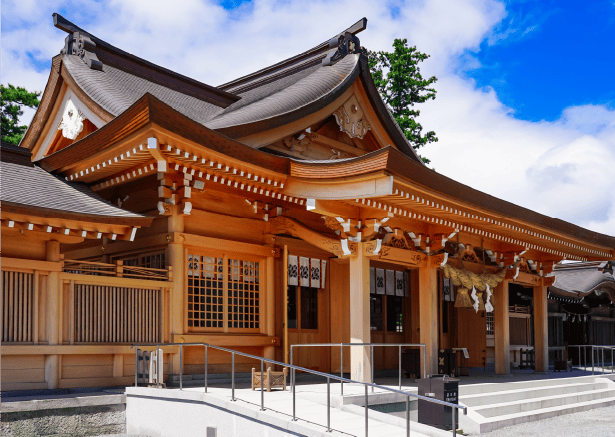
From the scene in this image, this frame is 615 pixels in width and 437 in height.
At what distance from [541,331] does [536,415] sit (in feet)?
21.3

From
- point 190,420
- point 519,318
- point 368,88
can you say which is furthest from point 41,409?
point 519,318

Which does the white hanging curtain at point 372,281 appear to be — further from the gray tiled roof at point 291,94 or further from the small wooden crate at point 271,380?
the small wooden crate at point 271,380

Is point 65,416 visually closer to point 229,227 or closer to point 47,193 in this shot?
point 47,193

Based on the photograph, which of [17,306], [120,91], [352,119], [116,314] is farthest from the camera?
[352,119]

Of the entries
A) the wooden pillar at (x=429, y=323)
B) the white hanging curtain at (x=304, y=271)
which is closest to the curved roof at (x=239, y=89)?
the white hanging curtain at (x=304, y=271)

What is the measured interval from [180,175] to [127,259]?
7.59ft

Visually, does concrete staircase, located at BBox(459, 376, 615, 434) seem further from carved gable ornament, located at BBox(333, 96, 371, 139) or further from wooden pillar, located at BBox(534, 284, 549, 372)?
carved gable ornament, located at BBox(333, 96, 371, 139)

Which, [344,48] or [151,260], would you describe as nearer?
[151,260]

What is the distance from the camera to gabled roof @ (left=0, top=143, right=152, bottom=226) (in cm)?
892

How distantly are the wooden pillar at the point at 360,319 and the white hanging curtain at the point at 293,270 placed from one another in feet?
6.34

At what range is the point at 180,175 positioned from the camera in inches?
423

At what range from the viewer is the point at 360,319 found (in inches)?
444

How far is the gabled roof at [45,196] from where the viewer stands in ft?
29.3

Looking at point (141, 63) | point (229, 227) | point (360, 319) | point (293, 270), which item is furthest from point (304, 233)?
point (141, 63)
